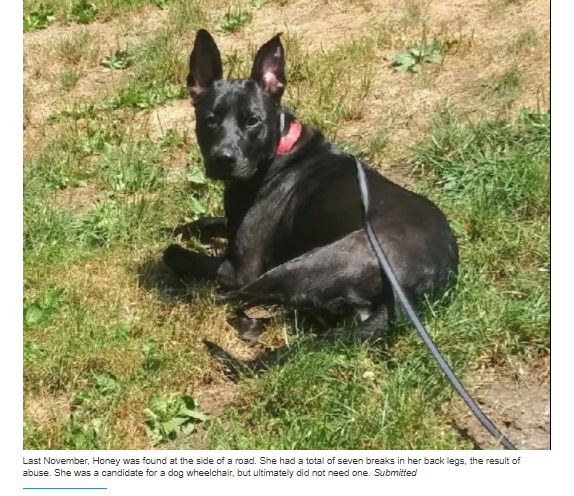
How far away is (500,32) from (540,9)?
0.40 metres

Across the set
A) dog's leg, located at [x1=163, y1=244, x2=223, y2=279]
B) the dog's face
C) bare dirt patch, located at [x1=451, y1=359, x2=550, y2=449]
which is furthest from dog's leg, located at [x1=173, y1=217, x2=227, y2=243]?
bare dirt patch, located at [x1=451, y1=359, x2=550, y2=449]

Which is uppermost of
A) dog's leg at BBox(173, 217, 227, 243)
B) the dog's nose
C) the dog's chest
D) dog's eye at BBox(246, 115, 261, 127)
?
dog's eye at BBox(246, 115, 261, 127)

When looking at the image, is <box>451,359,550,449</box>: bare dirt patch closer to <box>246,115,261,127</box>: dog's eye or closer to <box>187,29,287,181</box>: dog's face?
<box>187,29,287,181</box>: dog's face

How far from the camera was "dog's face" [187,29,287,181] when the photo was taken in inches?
209

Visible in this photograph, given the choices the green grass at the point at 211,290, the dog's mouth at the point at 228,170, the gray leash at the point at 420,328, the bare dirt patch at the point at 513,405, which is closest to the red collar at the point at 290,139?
the dog's mouth at the point at 228,170

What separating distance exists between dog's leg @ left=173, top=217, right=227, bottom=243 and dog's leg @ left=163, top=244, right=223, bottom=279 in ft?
1.54

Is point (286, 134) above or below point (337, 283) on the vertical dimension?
above

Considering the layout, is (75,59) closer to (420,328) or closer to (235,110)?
(235,110)

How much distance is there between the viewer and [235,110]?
17.7 ft

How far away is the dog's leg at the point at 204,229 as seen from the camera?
6098 mm

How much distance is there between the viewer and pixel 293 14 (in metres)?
8.69

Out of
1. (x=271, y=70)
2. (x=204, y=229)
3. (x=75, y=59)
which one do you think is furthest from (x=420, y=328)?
(x=75, y=59)

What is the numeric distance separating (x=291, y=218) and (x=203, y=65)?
45.7 inches
